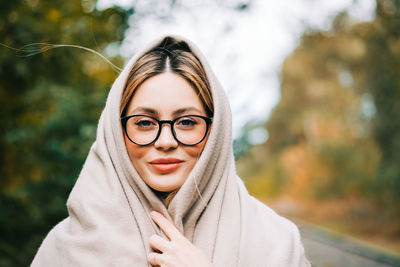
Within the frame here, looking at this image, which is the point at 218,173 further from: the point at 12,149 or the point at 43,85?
the point at 12,149

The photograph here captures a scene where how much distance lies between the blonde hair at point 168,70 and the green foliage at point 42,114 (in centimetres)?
199

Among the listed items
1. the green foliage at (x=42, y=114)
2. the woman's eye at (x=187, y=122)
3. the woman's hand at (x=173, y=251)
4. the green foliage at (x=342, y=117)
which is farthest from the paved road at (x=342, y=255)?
the woman's eye at (x=187, y=122)

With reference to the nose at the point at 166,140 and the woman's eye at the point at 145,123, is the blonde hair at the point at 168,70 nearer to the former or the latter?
the woman's eye at the point at 145,123

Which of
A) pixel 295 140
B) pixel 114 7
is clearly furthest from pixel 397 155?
pixel 114 7

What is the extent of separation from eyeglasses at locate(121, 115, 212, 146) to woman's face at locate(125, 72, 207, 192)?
21mm

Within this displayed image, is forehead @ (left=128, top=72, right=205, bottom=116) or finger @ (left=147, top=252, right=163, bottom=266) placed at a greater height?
forehead @ (left=128, top=72, right=205, bottom=116)

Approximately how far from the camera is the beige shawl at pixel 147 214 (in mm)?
1637

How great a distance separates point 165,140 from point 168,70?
367 millimetres

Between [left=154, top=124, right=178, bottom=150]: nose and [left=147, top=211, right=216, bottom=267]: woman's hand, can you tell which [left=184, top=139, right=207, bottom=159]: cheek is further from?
[left=147, top=211, right=216, bottom=267]: woman's hand

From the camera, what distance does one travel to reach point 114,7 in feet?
12.3

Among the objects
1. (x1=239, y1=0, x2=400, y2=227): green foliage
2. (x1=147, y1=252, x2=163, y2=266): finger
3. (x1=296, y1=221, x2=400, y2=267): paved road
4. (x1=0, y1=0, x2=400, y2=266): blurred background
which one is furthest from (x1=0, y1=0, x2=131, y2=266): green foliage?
(x1=239, y1=0, x2=400, y2=227): green foliage

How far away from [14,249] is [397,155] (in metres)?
12.0

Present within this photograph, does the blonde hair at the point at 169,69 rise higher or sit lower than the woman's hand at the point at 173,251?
higher

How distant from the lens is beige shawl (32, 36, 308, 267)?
164cm
